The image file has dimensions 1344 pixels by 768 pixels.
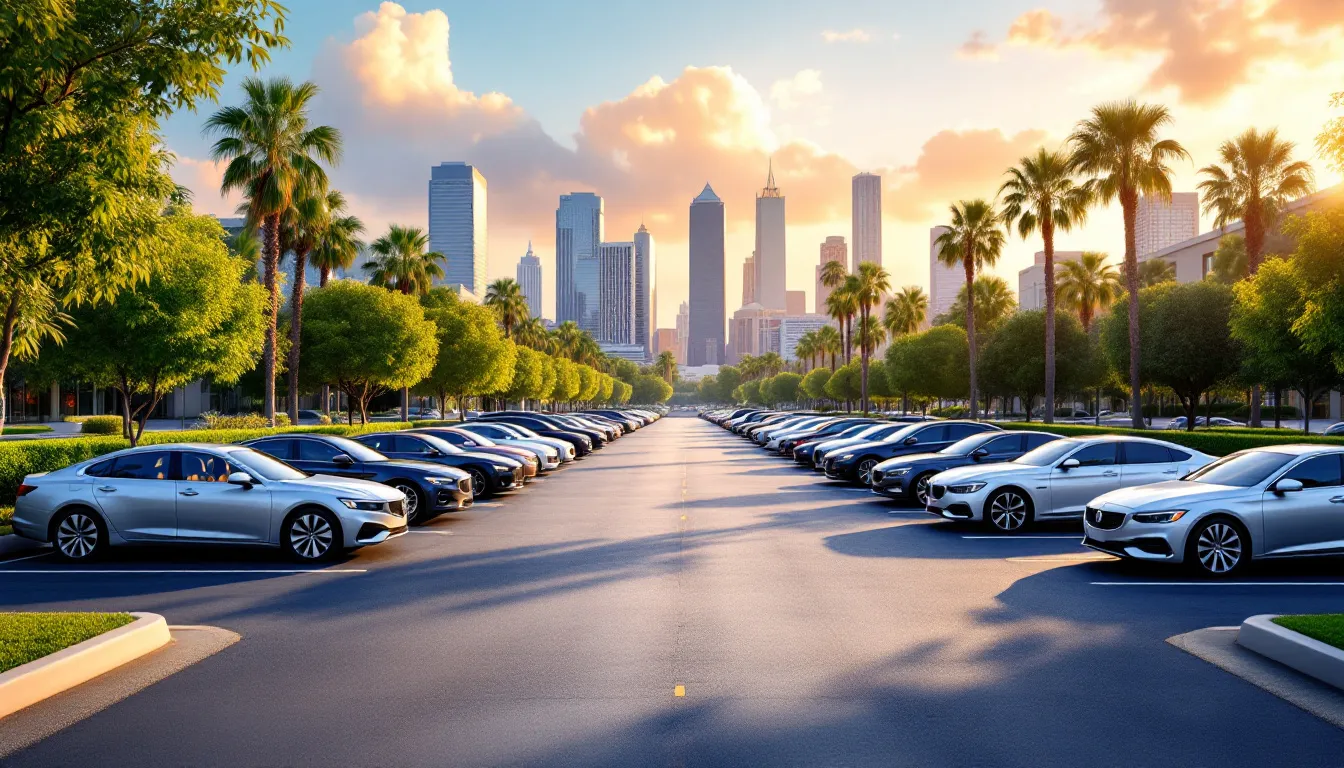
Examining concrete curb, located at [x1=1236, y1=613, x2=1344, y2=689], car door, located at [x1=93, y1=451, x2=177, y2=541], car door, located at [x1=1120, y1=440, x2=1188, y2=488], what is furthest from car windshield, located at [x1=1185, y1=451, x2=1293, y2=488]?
car door, located at [x1=93, y1=451, x2=177, y2=541]

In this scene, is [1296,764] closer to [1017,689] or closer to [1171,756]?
[1171,756]

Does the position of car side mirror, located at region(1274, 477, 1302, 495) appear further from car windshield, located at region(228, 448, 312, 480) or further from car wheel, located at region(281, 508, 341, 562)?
car windshield, located at region(228, 448, 312, 480)

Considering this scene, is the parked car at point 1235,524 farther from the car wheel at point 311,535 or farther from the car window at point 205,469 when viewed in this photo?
the car window at point 205,469

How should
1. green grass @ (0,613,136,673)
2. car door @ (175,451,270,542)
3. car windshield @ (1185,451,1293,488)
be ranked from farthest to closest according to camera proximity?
car door @ (175,451,270,542) → car windshield @ (1185,451,1293,488) → green grass @ (0,613,136,673)

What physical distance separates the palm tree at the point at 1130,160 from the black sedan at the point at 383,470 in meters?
23.3

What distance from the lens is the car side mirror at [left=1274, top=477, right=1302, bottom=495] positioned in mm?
10375

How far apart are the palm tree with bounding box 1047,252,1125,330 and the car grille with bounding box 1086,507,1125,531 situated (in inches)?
2210

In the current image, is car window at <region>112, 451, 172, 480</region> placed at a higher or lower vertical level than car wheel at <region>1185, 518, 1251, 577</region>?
higher

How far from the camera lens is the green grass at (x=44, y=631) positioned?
6.55 metres

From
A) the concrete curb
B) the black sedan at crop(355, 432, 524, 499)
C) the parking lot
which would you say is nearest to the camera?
the parking lot

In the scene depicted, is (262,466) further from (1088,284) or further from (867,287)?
(1088,284)

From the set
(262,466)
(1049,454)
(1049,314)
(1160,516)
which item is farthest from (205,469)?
(1049,314)

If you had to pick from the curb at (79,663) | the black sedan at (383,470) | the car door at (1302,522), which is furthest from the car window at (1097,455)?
the curb at (79,663)

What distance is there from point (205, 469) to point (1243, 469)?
12412 mm
